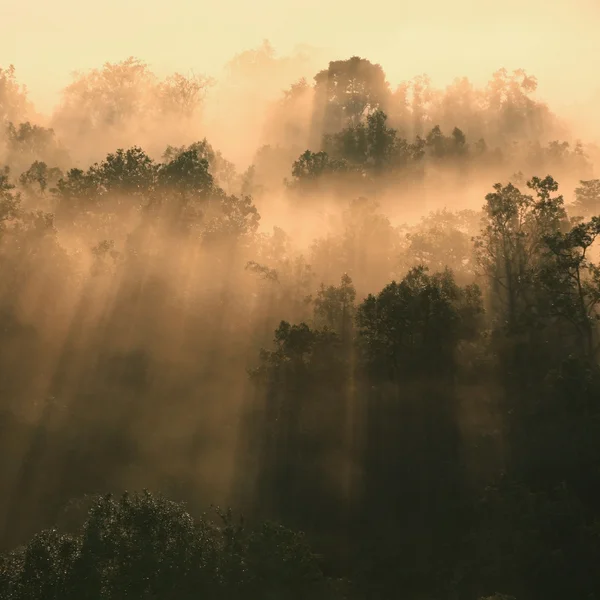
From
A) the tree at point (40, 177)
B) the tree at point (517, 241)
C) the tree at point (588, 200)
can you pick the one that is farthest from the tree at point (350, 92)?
the tree at point (517, 241)

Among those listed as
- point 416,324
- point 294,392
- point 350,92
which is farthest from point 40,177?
point 350,92

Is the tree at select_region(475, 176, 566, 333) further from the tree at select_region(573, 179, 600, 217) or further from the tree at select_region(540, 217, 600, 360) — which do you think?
the tree at select_region(573, 179, 600, 217)

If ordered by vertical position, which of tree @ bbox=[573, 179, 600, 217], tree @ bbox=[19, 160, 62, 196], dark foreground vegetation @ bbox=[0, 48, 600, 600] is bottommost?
dark foreground vegetation @ bbox=[0, 48, 600, 600]

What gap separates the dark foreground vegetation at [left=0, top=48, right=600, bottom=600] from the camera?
4528cm

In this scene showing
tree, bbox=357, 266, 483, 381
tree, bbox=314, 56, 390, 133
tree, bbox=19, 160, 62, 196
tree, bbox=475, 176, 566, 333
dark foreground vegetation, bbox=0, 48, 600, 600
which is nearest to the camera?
dark foreground vegetation, bbox=0, 48, 600, 600

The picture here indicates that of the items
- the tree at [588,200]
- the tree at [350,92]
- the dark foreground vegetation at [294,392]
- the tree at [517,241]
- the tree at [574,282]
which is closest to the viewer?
the dark foreground vegetation at [294,392]

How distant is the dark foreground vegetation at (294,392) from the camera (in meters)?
45.3

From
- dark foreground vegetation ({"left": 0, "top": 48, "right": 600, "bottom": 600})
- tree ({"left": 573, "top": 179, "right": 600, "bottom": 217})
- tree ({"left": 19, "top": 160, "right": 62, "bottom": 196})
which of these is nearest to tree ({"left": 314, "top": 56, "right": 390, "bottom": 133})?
dark foreground vegetation ({"left": 0, "top": 48, "right": 600, "bottom": 600})

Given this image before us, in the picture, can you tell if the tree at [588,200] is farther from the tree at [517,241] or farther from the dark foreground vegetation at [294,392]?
the tree at [517,241]

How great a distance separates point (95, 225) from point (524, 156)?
67303mm

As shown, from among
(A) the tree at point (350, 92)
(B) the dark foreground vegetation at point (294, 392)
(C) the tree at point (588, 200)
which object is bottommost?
(B) the dark foreground vegetation at point (294, 392)

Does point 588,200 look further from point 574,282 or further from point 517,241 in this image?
point 574,282

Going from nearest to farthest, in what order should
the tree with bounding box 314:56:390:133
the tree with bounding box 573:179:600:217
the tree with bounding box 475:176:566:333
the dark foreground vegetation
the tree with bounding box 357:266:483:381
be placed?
the dark foreground vegetation → the tree with bounding box 357:266:483:381 → the tree with bounding box 475:176:566:333 → the tree with bounding box 573:179:600:217 → the tree with bounding box 314:56:390:133

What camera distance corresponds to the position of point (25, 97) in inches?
5246
